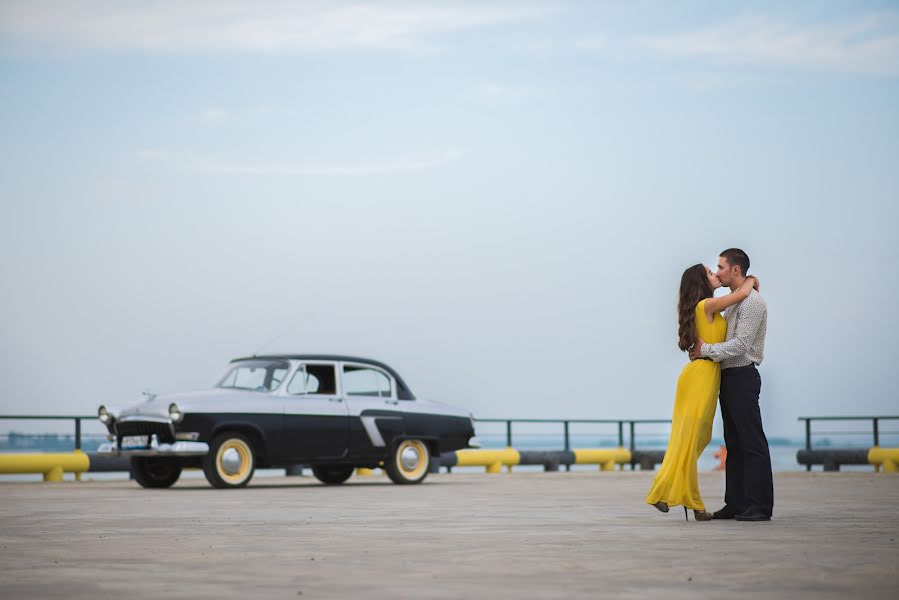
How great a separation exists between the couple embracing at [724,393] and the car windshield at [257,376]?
8.59 metres

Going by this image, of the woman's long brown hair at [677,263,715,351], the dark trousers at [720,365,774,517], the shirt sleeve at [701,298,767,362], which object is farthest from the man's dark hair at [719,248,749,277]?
the dark trousers at [720,365,774,517]

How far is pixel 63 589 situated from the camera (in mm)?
5969

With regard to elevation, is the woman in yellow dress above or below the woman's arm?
below

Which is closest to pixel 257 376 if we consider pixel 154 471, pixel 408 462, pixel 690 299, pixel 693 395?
pixel 154 471

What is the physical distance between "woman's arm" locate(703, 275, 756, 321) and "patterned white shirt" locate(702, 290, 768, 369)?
5 centimetres

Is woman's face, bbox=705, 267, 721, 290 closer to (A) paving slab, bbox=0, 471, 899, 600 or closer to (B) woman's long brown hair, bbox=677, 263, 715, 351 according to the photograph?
(B) woman's long brown hair, bbox=677, 263, 715, 351

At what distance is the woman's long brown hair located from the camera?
10.4 metres

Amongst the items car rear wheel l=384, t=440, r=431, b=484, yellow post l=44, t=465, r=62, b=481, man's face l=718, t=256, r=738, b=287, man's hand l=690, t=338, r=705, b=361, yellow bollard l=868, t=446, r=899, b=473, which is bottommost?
yellow bollard l=868, t=446, r=899, b=473

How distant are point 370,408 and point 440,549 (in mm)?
11083

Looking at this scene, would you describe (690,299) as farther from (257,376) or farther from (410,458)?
(410,458)

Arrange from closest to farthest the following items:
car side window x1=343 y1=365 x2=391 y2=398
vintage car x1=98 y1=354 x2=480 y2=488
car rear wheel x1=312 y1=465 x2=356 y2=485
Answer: vintage car x1=98 y1=354 x2=480 y2=488
car side window x1=343 y1=365 x2=391 y2=398
car rear wheel x1=312 y1=465 x2=356 y2=485

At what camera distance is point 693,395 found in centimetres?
1026

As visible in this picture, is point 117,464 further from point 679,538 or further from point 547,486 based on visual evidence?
point 679,538

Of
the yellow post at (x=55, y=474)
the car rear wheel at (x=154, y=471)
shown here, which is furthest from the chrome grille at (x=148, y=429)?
the yellow post at (x=55, y=474)
